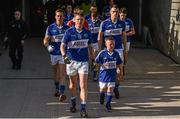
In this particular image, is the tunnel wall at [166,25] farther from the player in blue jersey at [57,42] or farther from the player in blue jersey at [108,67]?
the player in blue jersey at [108,67]

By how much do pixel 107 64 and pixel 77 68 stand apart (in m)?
0.66

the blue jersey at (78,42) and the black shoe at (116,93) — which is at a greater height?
the blue jersey at (78,42)

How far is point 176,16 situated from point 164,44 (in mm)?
2024

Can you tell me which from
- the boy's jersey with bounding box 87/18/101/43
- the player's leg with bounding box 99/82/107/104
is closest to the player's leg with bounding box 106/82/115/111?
the player's leg with bounding box 99/82/107/104

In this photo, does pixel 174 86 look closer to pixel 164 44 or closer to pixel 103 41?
pixel 103 41

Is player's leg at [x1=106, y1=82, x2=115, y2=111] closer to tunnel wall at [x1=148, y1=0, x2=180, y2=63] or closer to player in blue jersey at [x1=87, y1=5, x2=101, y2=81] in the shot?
player in blue jersey at [x1=87, y1=5, x2=101, y2=81]

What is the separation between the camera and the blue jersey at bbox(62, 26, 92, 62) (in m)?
10.3

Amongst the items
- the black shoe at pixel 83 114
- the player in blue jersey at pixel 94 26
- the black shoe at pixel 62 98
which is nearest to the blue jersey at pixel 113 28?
the black shoe at pixel 62 98

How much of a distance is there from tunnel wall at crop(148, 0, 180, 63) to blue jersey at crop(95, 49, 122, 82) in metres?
6.36

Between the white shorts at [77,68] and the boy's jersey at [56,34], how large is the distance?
117cm

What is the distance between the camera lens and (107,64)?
10.6m

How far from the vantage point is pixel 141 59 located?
17.6m

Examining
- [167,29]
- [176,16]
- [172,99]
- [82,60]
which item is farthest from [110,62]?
[167,29]

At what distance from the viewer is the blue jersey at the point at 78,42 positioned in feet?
33.9
